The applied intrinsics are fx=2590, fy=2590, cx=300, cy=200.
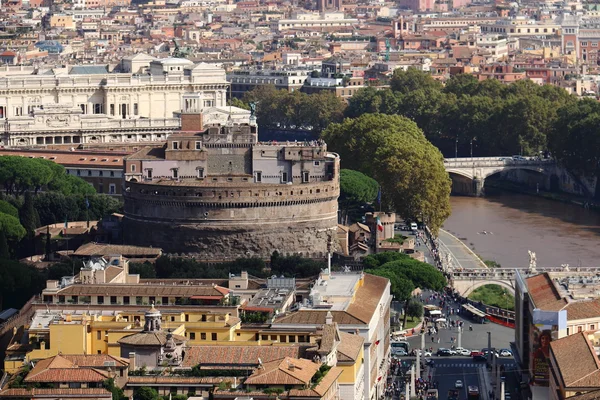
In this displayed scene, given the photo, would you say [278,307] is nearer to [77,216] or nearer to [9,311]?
[9,311]

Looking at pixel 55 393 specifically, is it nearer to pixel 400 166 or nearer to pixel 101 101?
pixel 400 166

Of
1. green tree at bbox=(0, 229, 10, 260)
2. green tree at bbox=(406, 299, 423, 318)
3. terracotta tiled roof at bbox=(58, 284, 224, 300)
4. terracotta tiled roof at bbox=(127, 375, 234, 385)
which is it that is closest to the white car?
green tree at bbox=(406, 299, 423, 318)

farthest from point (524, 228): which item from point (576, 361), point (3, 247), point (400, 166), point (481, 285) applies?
point (576, 361)

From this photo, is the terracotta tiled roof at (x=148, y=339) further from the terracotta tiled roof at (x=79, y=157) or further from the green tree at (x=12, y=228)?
the terracotta tiled roof at (x=79, y=157)

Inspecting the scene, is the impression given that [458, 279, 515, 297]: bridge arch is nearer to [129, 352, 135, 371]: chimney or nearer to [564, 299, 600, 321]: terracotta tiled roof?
[564, 299, 600, 321]: terracotta tiled roof

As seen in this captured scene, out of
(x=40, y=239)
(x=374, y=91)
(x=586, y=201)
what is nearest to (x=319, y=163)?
(x=40, y=239)

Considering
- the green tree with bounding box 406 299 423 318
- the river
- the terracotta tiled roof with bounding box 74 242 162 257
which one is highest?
the terracotta tiled roof with bounding box 74 242 162 257

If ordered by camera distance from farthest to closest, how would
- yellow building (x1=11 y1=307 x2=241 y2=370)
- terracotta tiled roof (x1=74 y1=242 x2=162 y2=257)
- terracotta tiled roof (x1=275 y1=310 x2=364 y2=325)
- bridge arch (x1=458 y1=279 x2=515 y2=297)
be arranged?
1. bridge arch (x1=458 y1=279 x2=515 y2=297)
2. terracotta tiled roof (x1=74 y1=242 x2=162 y2=257)
3. terracotta tiled roof (x1=275 y1=310 x2=364 y2=325)
4. yellow building (x1=11 y1=307 x2=241 y2=370)
